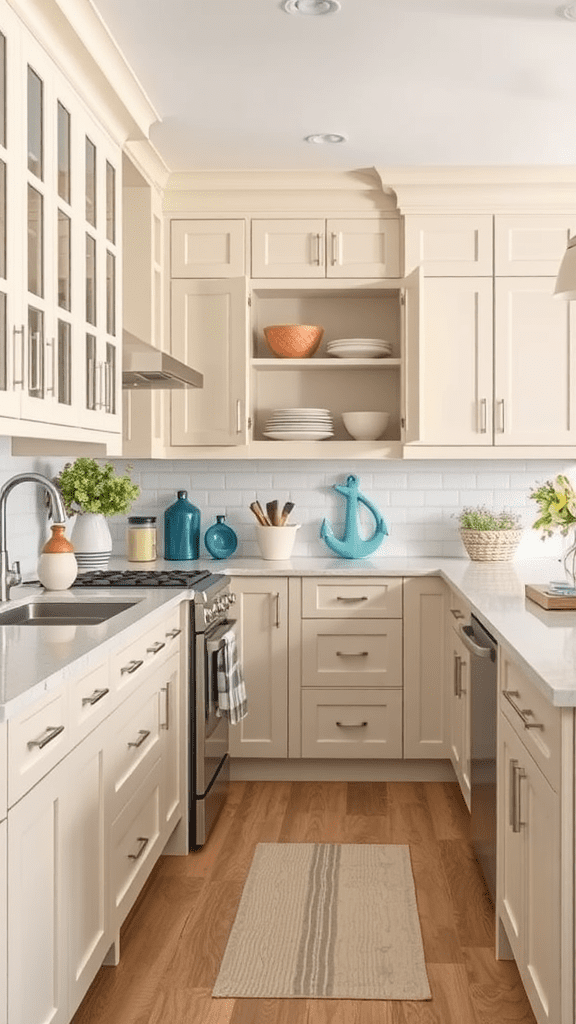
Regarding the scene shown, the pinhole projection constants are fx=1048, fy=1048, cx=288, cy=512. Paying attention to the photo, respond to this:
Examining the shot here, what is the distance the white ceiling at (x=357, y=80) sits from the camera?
301 cm

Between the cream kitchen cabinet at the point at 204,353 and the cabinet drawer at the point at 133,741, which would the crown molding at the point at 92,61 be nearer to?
the cream kitchen cabinet at the point at 204,353

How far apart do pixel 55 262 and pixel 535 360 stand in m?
2.48

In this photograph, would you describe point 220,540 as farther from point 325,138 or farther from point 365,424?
point 325,138

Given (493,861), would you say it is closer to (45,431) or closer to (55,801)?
(55,801)

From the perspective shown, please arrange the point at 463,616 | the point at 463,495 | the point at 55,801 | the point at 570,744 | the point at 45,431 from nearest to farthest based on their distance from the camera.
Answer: the point at 570,744 → the point at 55,801 → the point at 45,431 → the point at 463,616 → the point at 463,495

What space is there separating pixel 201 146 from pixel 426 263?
110 cm

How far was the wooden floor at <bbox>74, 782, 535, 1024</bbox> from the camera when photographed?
258 cm

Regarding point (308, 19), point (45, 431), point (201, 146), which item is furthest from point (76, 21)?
point (201, 146)

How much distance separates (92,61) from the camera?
2994 millimetres

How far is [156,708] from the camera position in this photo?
3240 mm

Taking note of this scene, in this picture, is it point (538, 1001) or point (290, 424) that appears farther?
point (290, 424)

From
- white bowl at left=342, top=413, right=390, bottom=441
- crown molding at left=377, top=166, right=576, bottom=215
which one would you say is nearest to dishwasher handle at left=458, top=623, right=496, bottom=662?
white bowl at left=342, top=413, right=390, bottom=441

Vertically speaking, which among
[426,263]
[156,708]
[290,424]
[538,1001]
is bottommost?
[538,1001]

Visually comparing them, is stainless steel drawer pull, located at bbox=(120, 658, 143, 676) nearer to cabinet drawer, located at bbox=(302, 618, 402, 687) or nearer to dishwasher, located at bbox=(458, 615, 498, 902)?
dishwasher, located at bbox=(458, 615, 498, 902)
